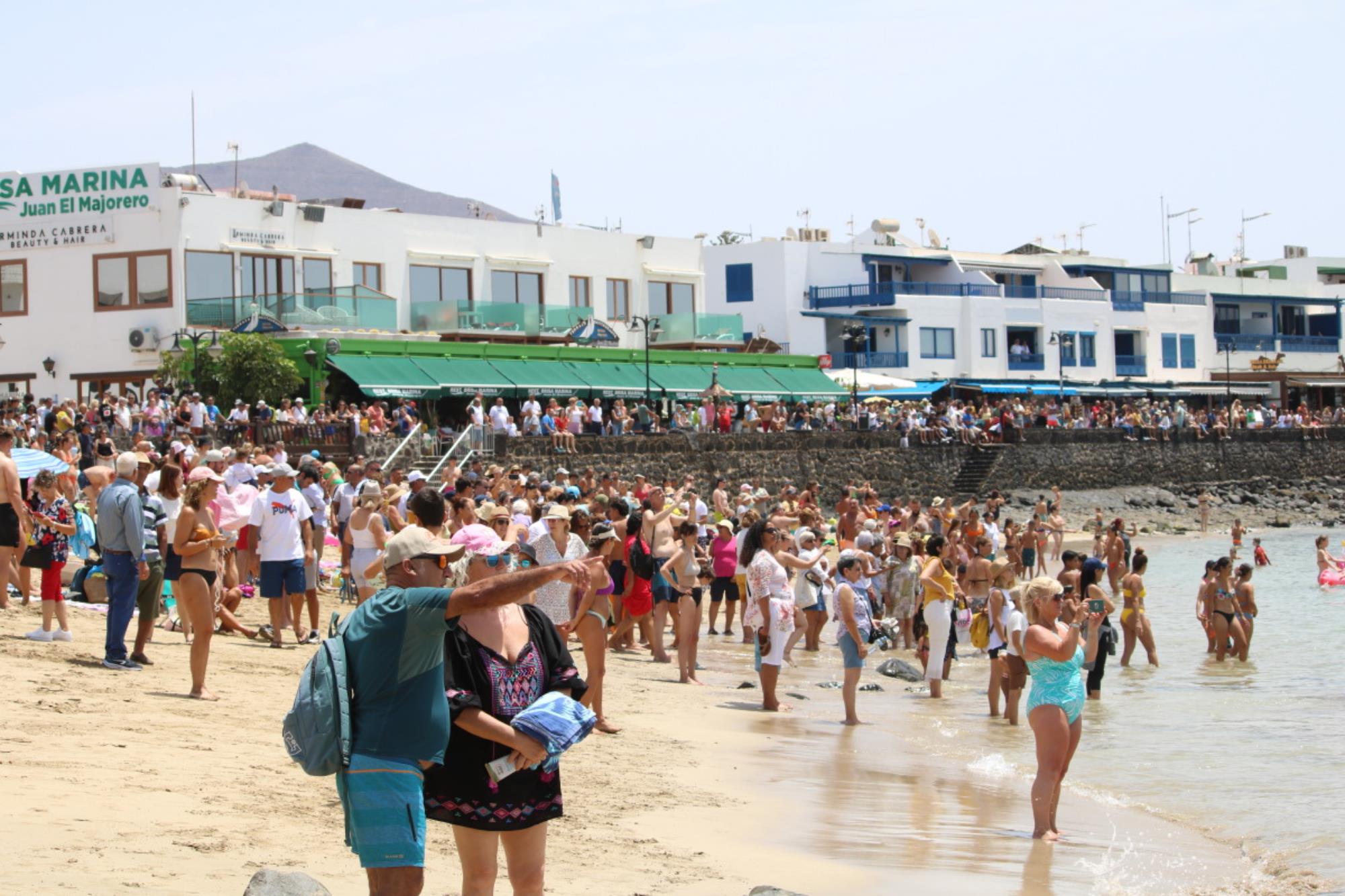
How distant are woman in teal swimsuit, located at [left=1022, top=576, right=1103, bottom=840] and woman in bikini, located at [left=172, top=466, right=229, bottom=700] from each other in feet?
16.7

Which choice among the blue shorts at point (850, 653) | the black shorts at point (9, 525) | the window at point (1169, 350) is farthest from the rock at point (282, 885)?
the window at point (1169, 350)

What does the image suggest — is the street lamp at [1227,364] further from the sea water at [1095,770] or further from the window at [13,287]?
the sea water at [1095,770]

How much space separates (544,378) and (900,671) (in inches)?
936

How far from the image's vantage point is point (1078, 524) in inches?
1807

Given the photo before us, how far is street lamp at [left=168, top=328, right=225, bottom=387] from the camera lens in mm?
31328

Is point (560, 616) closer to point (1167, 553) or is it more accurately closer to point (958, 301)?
point (1167, 553)

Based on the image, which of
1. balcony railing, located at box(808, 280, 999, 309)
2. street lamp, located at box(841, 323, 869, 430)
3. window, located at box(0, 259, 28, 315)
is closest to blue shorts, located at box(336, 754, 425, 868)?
window, located at box(0, 259, 28, 315)

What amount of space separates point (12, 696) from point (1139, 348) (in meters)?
59.7

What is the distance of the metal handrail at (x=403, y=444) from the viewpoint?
28.2 m

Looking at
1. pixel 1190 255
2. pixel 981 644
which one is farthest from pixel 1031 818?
pixel 1190 255

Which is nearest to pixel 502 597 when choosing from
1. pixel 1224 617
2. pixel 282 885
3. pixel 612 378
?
pixel 282 885

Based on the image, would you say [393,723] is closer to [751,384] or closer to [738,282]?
[751,384]

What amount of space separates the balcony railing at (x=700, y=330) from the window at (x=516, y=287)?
4.24m

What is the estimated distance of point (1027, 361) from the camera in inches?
2295
